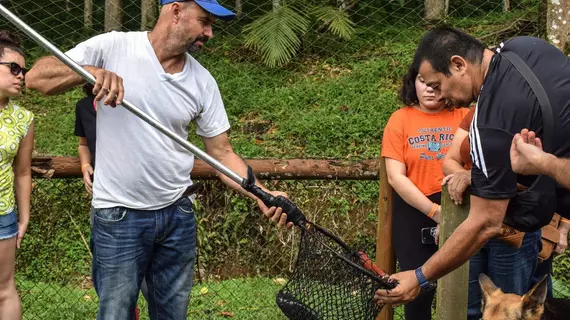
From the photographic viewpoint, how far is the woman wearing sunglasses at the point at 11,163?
446 centimetres

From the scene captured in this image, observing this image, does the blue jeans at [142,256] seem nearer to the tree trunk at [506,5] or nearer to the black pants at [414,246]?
the black pants at [414,246]

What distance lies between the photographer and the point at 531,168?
306cm

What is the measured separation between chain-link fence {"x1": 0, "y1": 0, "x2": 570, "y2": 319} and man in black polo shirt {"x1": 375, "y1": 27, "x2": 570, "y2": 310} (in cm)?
259

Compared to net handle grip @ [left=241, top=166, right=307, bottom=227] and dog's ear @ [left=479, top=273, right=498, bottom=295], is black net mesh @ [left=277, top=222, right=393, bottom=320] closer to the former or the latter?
net handle grip @ [left=241, top=166, right=307, bottom=227]

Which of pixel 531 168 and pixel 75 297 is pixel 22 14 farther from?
pixel 531 168

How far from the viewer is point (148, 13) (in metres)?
10.1

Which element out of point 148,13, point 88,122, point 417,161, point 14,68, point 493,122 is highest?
point 493,122

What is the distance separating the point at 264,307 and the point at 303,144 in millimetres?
3123

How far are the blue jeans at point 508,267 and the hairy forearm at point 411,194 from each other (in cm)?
39

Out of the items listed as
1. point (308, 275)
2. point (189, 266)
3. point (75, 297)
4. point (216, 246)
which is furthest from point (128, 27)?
point (308, 275)

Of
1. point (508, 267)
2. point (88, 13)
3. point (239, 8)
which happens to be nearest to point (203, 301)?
point (508, 267)

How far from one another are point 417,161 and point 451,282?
0.91 metres

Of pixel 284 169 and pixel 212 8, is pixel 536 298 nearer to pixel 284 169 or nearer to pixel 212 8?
pixel 284 169

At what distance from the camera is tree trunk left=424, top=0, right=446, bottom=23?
10.3m
